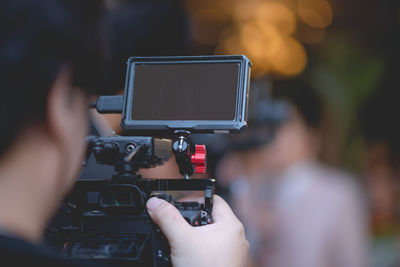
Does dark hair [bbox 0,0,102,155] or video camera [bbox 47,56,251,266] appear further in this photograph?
video camera [bbox 47,56,251,266]

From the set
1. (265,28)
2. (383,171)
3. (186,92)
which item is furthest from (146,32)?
(383,171)

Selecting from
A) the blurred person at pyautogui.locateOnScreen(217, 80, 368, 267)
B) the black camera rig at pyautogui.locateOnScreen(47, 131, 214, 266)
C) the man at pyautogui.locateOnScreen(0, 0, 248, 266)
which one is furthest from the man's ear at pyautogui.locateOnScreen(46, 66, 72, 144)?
the blurred person at pyautogui.locateOnScreen(217, 80, 368, 267)

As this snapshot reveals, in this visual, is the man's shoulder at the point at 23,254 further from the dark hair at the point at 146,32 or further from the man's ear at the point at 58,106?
the dark hair at the point at 146,32

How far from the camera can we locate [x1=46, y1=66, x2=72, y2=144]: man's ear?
22.5 inches

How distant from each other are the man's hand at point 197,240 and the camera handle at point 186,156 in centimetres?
9

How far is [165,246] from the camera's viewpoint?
90 centimetres

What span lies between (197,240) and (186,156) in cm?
17

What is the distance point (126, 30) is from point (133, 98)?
52 cm

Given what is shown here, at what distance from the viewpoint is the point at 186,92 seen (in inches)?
37.8

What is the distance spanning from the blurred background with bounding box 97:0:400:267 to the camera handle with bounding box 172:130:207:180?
18.2 inches

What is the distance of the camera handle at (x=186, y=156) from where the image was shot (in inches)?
37.0

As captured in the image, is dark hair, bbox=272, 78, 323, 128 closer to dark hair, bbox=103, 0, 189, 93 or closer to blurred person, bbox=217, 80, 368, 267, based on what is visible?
blurred person, bbox=217, 80, 368, 267

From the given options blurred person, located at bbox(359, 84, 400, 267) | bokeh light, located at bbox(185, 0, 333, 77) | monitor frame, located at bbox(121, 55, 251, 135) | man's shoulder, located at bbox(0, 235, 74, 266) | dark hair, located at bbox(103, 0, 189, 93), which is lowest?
blurred person, located at bbox(359, 84, 400, 267)

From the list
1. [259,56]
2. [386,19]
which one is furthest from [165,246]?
[386,19]
